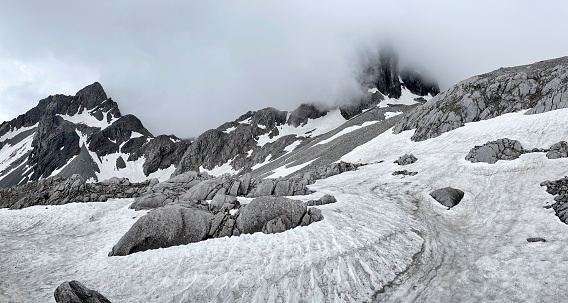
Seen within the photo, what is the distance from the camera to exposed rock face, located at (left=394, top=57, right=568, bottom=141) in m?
43.8

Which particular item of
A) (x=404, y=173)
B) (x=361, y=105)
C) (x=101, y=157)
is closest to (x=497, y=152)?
(x=404, y=173)

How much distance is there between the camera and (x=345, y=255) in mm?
15125

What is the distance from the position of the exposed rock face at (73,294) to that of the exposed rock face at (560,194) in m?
23.2

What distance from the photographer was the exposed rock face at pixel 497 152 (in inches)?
1171

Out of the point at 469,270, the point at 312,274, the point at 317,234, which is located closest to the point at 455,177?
the point at 469,270

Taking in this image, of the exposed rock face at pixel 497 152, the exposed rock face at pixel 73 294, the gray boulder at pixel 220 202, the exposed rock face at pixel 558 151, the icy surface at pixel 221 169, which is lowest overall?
the icy surface at pixel 221 169

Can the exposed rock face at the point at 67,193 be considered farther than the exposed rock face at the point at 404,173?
No

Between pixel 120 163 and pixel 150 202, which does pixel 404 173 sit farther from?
pixel 120 163

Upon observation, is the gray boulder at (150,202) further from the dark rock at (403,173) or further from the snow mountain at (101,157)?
the snow mountain at (101,157)

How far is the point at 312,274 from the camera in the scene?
13680mm

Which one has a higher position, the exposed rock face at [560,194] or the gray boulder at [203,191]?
the gray boulder at [203,191]

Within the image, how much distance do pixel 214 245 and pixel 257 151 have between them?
133198 millimetres

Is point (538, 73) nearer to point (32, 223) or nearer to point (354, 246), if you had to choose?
point (354, 246)

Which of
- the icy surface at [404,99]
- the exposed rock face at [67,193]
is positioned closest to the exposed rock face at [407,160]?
the exposed rock face at [67,193]
